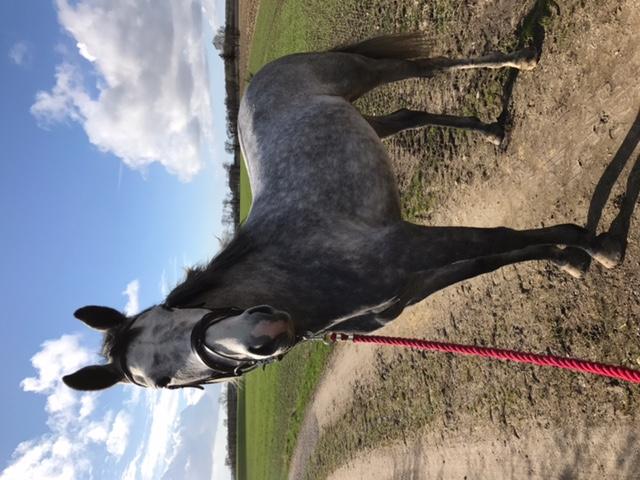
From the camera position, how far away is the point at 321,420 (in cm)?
897

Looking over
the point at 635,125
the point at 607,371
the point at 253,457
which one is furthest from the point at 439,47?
the point at 253,457

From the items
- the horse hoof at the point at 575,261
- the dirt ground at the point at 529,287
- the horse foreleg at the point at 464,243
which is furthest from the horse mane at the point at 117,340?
the dirt ground at the point at 529,287

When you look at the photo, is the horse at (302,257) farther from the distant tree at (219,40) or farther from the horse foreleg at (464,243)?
the distant tree at (219,40)

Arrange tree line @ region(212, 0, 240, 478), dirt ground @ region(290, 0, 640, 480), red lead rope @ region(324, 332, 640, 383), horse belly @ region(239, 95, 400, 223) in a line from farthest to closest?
tree line @ region(212, 0, 240, 478) → dirt ground @ region(290, 0, 640, 480) → horse belly @ region(239, 95, 400, 223) → red lead rope @ region(324, 332, 640, 383)

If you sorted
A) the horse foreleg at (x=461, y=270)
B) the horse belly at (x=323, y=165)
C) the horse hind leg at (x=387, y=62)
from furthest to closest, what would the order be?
1. the horse hind leg at (x=387, y=62)
2. the horse foreleg at (x=461, y=270)
3. the horse belly at (x=323, y=165)

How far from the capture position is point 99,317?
100 inches

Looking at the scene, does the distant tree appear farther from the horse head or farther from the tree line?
the horse head

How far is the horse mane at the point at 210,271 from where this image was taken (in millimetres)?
2508

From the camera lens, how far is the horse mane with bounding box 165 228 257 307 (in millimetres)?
2508

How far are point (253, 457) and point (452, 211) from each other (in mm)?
15178

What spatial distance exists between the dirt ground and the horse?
481mm

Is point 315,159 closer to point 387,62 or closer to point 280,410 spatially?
point 387,62

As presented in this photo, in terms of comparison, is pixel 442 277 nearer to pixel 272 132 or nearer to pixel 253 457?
pixel 272 132

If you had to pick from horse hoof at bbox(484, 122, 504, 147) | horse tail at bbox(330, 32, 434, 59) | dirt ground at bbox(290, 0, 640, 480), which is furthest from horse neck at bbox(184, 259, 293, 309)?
horse hoof at bbox(484, 122, 504, 147)
